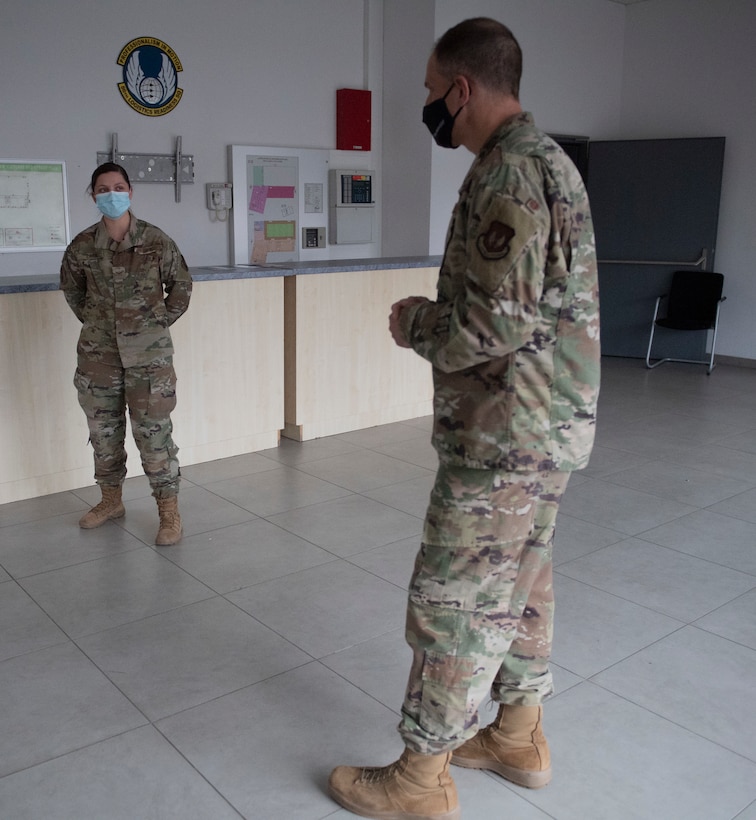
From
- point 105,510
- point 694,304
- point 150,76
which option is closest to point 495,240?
point 105,510

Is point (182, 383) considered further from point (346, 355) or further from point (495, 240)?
point (495, 240)

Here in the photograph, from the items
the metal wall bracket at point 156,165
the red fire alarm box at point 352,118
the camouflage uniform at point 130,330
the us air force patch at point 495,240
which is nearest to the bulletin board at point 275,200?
the red fire alarm box at point 352,118

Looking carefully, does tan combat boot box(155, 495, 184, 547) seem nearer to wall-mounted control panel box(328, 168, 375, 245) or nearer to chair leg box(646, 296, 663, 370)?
wall-mounted control panel box(328, 168, 375, 245)

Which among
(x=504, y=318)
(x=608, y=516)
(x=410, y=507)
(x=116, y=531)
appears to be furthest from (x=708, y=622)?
(x=116, y=531)

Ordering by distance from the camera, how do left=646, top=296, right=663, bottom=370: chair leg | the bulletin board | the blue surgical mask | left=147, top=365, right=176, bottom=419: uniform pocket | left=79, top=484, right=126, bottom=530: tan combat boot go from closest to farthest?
1. the blue surgical mask
2. left=147, top=365, right=176, bottom=419: uniform pocket
3. left=79, top=484, right=126, bottom=530: tan combat boot
4. the bulletin board
5. left=646, top=296, right=663, bottom=370: chair leg

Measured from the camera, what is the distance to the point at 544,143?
170cm

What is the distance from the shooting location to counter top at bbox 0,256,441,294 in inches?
152

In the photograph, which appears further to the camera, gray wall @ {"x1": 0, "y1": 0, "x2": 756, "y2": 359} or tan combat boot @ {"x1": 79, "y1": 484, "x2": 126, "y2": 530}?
gray wall @ {"x1": 0, "y1": 0, "x2": 756, "y2": 359}

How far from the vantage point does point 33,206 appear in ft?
18.1

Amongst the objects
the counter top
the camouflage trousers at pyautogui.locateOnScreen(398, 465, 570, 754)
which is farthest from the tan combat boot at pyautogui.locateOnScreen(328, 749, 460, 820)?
the counter top

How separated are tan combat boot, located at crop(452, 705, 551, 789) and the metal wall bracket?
4.77 metres

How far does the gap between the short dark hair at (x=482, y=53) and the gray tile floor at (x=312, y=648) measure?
1655 millimetres

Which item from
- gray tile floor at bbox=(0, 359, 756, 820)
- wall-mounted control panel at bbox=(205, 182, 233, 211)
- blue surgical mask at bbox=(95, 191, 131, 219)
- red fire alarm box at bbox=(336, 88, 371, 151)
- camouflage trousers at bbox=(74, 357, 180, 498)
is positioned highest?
red fire alarm box at bbox=(336, 88, 371, 151)

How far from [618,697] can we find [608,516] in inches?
61.8
